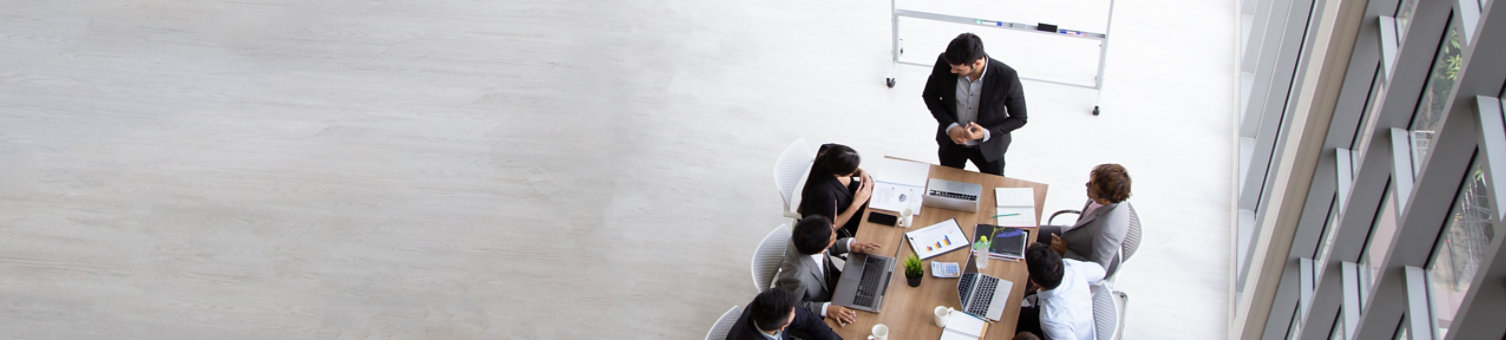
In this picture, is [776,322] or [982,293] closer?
[776,322]

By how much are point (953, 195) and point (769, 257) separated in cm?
102

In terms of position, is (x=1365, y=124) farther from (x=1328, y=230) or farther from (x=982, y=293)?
(x=982, y=293)

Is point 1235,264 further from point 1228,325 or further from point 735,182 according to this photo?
point 735,182

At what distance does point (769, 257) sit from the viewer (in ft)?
18.1

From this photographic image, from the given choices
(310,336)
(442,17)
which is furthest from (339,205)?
(442,17)

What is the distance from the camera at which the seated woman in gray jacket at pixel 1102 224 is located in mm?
5199

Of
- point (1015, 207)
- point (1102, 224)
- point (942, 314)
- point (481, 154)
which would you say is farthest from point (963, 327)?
point (481, 154)

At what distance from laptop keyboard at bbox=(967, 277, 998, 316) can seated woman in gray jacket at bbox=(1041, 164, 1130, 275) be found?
51cm

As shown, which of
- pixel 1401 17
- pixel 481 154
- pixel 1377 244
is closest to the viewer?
pixel 1377 244

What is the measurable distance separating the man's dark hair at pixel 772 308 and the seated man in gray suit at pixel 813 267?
0.94 ft

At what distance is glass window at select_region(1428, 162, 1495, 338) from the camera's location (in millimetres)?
2811

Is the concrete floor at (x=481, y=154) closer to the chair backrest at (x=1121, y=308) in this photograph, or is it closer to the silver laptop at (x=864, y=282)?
the chair backrest at (x=1121, y=308)

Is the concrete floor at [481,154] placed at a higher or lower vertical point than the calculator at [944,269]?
lower

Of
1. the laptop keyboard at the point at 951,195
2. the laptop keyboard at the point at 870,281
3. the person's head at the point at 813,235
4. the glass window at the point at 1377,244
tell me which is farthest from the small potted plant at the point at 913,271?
the glass window at the point at 1377,244
